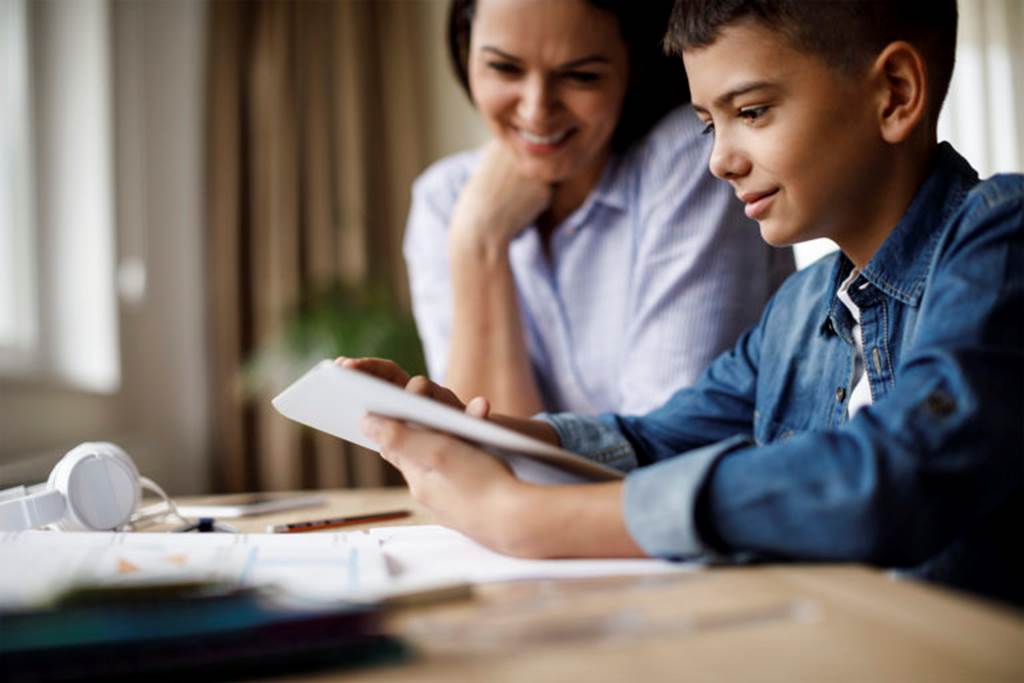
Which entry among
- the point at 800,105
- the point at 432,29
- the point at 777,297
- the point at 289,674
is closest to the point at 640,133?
the point at 777,297

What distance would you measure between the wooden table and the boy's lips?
434 mm

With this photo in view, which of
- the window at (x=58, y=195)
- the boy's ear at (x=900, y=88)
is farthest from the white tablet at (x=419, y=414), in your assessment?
the window at (x=58, y=195)

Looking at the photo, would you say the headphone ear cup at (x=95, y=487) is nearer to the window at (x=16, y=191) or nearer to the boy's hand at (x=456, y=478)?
the boy's hand at (x=456, y=478)

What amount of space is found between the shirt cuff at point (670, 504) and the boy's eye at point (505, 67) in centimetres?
90

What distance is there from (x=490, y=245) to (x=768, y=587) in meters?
1.05

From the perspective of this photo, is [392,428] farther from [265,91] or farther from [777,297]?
[265,91]

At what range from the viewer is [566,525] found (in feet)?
1.97

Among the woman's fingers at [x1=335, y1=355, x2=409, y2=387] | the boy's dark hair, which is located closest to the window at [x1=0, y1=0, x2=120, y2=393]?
the woman's fingers at [x1=335, y1=355, x2=409, y2=387]

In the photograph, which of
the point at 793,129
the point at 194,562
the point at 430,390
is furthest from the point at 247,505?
the point at 793,129

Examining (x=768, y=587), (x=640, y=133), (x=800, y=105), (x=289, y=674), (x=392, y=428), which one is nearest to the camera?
(x=289, y=674)

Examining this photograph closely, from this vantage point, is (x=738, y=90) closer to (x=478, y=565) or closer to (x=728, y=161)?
(x=728, y=161)

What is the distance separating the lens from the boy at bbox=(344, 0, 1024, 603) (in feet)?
1.79

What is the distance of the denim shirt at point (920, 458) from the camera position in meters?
0.53

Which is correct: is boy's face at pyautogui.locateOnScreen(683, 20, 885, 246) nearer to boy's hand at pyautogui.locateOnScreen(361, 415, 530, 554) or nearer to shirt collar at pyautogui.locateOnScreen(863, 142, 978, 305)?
shirt collar at pyautogui.locateOnScreen(863, 142, 978, 305)
